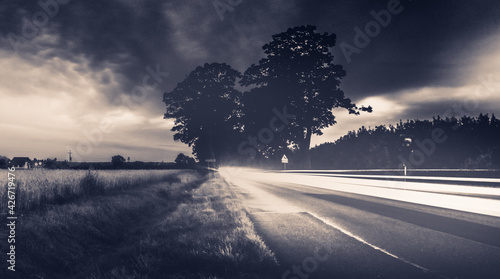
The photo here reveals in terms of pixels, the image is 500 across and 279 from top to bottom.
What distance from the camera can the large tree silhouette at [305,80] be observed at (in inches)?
1280

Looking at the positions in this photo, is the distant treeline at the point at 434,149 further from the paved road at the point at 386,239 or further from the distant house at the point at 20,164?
the distant house at the point at 20,164

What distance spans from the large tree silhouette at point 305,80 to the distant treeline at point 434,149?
16.9 m

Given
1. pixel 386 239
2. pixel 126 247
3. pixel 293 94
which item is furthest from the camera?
pixel 293 94

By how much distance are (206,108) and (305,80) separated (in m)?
A: 23.2

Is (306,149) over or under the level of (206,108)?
under

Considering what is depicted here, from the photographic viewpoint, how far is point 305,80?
33812 mm

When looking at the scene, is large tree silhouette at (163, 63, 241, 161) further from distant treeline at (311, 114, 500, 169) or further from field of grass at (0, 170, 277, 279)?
field of grass at (0, 170, 277, 279)

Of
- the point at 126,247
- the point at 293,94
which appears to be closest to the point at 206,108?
the point at 293,94

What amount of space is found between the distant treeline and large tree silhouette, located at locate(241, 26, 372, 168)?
55.4 feet

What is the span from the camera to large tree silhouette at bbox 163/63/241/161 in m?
52.3

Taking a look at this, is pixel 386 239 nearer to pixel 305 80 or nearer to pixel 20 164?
pixel 305 80

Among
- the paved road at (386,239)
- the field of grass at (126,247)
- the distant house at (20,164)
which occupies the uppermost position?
the distant house at (20,164)

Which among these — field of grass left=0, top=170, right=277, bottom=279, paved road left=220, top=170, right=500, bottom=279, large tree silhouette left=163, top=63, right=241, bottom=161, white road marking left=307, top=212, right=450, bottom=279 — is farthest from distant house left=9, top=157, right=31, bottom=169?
large tree silhouette left=163, top=63, right=241, bottom=161

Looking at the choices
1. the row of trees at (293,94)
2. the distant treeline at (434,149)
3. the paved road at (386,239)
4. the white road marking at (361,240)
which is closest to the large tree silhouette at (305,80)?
the row of trees at (293,94)
